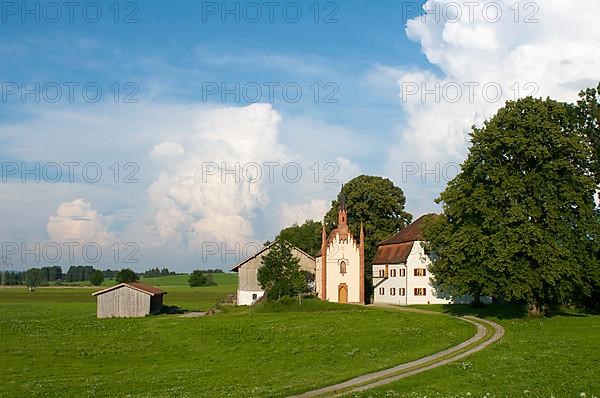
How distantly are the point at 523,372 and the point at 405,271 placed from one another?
5233 centimetres

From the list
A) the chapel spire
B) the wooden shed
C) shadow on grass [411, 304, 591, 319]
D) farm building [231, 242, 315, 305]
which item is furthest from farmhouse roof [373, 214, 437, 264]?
the wooden shed

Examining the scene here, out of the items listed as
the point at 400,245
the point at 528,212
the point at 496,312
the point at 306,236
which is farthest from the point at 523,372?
the point at 306,236

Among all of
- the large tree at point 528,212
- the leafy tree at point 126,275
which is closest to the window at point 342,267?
the large tree at point 528,212

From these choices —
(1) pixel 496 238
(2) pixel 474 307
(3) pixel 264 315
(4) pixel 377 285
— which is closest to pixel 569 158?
(1) pixel 496 238

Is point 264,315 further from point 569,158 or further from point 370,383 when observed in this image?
point 370,383

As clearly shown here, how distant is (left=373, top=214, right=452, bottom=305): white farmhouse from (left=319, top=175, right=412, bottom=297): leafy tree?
382 centimetres

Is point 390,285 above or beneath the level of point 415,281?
beneath

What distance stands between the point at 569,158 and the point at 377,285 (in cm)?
3934

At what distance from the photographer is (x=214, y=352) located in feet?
130

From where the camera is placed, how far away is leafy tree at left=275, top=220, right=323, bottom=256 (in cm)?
10806

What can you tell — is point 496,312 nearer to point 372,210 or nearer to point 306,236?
point 372,210

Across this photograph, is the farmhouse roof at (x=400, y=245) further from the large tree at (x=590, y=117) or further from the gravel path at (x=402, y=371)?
the gravel path at (x=402, y=371)

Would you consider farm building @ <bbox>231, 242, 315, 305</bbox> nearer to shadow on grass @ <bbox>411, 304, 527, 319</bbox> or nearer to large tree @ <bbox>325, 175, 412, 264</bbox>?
large tree @ <bbox>325, 175, 412, 264</bbox>

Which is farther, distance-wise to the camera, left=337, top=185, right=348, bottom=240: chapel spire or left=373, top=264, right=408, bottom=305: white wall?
left=337, top=185, right=348, bottom=240: chapel spire
